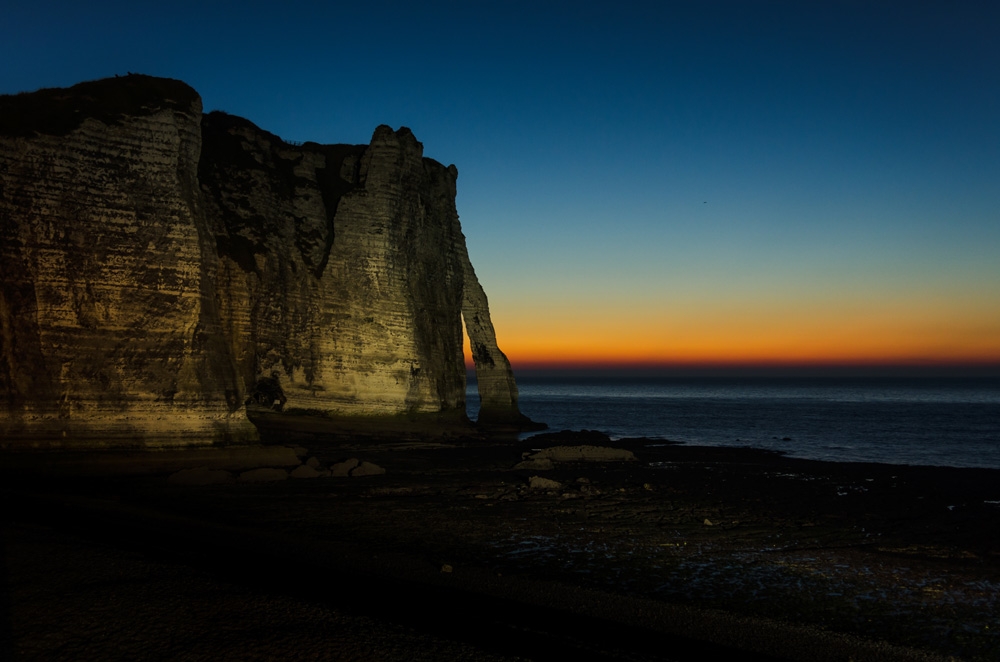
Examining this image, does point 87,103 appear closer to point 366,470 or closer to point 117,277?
point 117,277

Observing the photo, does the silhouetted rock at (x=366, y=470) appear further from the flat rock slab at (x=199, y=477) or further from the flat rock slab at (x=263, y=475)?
the flat rock slab at (x=199, y=477)

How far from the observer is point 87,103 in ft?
69.2

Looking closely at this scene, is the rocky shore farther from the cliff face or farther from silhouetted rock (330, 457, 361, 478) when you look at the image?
the cliff face

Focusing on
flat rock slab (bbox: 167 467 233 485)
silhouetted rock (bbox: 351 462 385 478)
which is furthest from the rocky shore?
silhouetted rock (bbox: 351 462 385 478)

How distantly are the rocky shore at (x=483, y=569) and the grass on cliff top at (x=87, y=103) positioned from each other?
9.53m

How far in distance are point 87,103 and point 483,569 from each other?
19.1 metres

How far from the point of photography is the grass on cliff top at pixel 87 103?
20234 millimetres

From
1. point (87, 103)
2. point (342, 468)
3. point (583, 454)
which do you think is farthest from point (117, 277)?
point (583, 454)

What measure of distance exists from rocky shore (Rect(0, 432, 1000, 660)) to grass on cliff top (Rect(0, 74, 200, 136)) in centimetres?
953

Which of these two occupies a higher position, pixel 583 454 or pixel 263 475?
pixel 263 475

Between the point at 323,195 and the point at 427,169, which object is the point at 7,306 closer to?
Answer: the point at 323,195

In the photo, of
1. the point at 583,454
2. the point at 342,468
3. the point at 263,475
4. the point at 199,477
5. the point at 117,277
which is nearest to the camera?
the point at 199,477

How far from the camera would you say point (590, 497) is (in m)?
18.0

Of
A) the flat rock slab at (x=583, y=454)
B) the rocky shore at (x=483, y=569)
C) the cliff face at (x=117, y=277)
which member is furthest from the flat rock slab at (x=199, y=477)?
the flat rock slab at (x=583, y=454)
